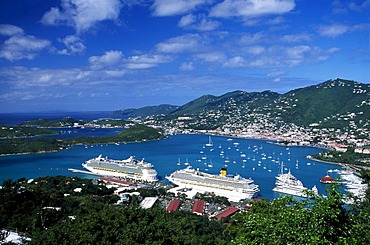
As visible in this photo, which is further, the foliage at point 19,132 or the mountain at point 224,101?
the mountain at point 224,101

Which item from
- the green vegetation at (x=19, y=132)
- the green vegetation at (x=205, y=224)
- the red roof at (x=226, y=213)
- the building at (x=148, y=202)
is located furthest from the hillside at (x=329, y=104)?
the green vegetation at (x=205, y=224)

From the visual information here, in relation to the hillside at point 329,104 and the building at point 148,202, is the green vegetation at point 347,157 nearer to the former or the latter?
the building at point 148,202

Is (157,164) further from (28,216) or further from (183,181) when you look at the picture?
(28,216)

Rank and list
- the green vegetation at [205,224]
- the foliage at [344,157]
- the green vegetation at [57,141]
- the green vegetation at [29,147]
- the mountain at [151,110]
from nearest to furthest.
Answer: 1. the green vegetation at [205,224]
2. the foliage at [344,157]
3. the green vegetation at [29,147]
4. the green vegetation at [57,141]
5. the mountain at [151,110]

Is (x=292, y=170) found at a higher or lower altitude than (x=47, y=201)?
lower

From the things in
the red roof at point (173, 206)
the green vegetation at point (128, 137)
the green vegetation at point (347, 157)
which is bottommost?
the green vegetation at point (347, 157)

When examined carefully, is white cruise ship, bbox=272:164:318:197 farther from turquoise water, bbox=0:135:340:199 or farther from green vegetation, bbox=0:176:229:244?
green vegetation, bbox=0:176:229:244

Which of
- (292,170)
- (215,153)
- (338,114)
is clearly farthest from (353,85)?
(292,170)

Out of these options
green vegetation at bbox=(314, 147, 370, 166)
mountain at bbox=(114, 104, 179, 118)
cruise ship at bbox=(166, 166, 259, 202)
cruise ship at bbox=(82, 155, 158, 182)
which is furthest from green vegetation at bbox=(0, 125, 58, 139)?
mountain at bbox=(114, 104, 179, 118)
